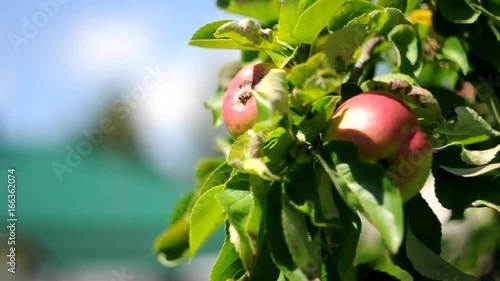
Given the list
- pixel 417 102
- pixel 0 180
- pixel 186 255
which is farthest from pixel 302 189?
pixel 0 180

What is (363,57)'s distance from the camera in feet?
3.26

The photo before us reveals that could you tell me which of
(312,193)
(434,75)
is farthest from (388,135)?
(434,75)

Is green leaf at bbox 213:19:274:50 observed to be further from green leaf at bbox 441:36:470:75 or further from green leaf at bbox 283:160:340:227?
green leaf at bbox 441:36:470:75

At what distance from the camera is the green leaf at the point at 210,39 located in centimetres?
90

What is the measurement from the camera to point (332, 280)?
0.75 m

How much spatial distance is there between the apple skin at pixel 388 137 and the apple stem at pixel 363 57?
0.76 feet

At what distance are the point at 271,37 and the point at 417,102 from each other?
197 millimetres

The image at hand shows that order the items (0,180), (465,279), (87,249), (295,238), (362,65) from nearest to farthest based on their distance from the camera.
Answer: (295,238) < (465,279) < (362,65) < (0,180) < (87,249)

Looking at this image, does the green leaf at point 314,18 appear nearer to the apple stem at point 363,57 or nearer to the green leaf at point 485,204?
the apple stem at point 363,57

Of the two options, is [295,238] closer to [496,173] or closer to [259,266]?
[259,266]

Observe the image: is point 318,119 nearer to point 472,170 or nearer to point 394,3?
point 472,170

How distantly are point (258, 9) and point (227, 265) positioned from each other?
1.85ft

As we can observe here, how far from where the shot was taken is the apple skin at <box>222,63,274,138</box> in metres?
0.78

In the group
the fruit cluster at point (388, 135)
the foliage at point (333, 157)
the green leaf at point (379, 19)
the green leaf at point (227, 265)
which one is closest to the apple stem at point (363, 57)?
the foliage at point (333, 157)
